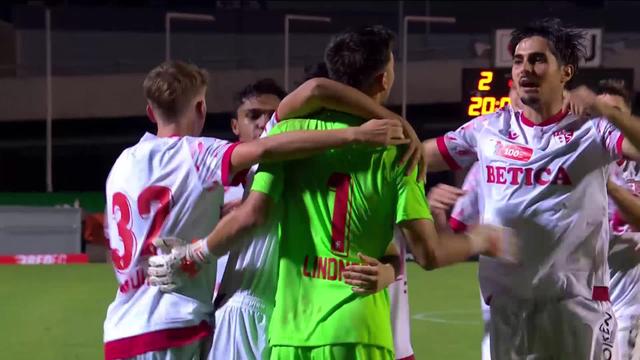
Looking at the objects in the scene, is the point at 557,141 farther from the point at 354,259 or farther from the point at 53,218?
the point at 53,218

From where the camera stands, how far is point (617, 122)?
4316mm

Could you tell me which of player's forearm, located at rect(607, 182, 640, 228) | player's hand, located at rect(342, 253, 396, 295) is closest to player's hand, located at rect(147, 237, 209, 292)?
player's hand, located at rect(342, 253, 396, 295)

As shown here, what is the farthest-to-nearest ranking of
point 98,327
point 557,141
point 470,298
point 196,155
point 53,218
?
point 53,218
point 470,298
point 98,327
point 557,141
point 196,155

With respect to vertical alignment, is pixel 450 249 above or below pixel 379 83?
below

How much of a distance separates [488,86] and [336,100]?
11.3m

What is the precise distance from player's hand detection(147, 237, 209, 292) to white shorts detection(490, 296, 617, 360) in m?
1.44

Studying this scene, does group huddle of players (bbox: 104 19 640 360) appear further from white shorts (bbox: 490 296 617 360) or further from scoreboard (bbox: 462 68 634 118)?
scoreboard (bbox: 462 68 634 118)

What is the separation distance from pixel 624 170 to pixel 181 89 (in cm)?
355

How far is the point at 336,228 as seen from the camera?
3.58m

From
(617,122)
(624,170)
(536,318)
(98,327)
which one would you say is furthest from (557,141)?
(98,327)

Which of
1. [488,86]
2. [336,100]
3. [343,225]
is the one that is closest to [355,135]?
[336,100]

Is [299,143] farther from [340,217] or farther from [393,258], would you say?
[393,258]

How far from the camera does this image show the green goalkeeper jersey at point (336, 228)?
11.7ft

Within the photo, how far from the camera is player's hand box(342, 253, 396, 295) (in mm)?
3486
